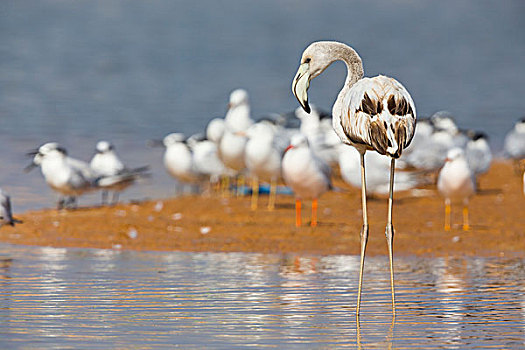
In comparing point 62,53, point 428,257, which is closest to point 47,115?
point 62,53

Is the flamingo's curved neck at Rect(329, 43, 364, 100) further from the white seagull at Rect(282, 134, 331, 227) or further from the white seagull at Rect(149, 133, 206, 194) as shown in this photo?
the white seagull at Rect(149, 133, 206, 194)

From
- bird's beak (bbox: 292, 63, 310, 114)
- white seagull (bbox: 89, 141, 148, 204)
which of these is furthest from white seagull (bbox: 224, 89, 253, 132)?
bird's beak (bbox: 292, 63, 310, 114)

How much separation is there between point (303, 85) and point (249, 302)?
1.47 meters

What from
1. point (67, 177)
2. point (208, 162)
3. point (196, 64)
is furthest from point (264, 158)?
point (196, 64)

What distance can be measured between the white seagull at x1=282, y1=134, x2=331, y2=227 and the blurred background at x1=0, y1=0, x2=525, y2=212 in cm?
365

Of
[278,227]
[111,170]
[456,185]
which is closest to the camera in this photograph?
[278,227]

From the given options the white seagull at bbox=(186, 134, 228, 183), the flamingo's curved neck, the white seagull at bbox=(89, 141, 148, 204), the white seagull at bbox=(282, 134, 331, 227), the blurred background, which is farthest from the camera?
the blurred background

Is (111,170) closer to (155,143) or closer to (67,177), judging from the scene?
(67,177)

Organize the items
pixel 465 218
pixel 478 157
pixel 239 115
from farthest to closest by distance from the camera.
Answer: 1. pixel 239 115
2. pixel 478 157
3. pixel 465 218

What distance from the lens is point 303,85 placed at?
7.12 m

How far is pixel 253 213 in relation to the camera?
1295 centimetres

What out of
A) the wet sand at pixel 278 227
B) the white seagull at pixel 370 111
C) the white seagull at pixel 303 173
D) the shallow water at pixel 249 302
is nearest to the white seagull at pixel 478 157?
the wet sand at pixel 278 227

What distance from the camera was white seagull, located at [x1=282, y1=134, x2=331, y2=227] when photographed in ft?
40.6

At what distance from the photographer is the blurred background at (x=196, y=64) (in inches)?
856
